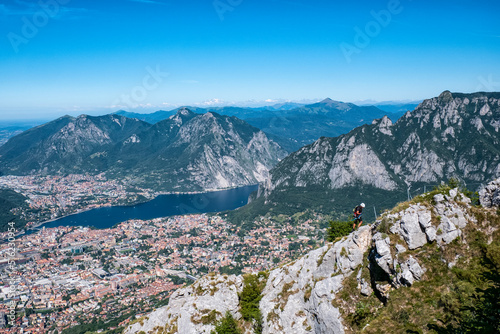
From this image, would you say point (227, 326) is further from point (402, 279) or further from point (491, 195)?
point (491, 195)

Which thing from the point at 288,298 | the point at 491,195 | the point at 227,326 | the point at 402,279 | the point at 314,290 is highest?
the point at 491,195

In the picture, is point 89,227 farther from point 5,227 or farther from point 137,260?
point 137,260

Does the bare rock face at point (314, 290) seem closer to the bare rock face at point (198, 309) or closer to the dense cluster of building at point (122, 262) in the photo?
the bare rock face at point (198, 309)

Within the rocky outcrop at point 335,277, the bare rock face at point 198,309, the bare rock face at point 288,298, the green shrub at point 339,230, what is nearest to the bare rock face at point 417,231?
the rocky outcrop at point 335,277

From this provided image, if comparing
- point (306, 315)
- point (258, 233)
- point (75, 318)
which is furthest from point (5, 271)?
point (306, 315)

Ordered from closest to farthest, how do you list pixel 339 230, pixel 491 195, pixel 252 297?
1. pixel 491 195
2. pixel 252 297
3. pixel 339 230

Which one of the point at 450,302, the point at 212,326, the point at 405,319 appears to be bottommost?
the point at 212,326

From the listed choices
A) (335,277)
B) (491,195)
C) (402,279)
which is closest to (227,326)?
(335,277)
